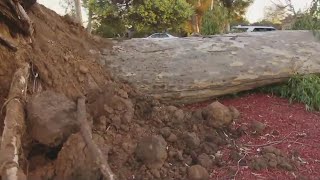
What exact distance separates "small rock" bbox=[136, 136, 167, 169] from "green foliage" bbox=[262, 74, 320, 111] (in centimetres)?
205

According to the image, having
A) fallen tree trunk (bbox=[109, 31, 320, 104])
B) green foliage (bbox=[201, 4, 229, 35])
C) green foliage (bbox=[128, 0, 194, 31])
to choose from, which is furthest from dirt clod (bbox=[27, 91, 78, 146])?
green foliage (bbox=[128, 0, 194, 31])

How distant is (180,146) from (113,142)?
500mm

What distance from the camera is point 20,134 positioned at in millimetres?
2430

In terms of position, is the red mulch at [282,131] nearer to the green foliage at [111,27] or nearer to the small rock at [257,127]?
the small rock at [257,127]

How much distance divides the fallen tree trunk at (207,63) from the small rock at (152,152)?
1.14 meters

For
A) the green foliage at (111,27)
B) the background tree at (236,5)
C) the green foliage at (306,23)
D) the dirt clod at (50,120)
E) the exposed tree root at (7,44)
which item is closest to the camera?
the dirt clod at (50,120)

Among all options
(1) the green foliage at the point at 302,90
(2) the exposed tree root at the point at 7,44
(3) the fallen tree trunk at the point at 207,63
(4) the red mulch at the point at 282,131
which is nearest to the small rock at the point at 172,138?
(4) the red mulch at the point at 282,131

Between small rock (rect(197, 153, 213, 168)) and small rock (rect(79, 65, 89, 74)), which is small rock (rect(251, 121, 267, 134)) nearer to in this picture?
small rock (rect(197, 153, 213, 168))

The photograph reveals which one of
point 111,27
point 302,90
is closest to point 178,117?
point 302,90

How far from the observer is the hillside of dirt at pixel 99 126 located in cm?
255

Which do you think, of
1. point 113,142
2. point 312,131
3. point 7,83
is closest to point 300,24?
point 312,131

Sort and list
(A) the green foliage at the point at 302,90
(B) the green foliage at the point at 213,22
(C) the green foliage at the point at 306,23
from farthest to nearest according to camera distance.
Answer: (B) the green foliage at the point at 213,22 → (C) the green foliage at the point at 306,23 → (A) the green foliage at the point at 302,90

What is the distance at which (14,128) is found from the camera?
7.79 feet

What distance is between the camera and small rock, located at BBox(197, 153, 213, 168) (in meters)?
2.96
